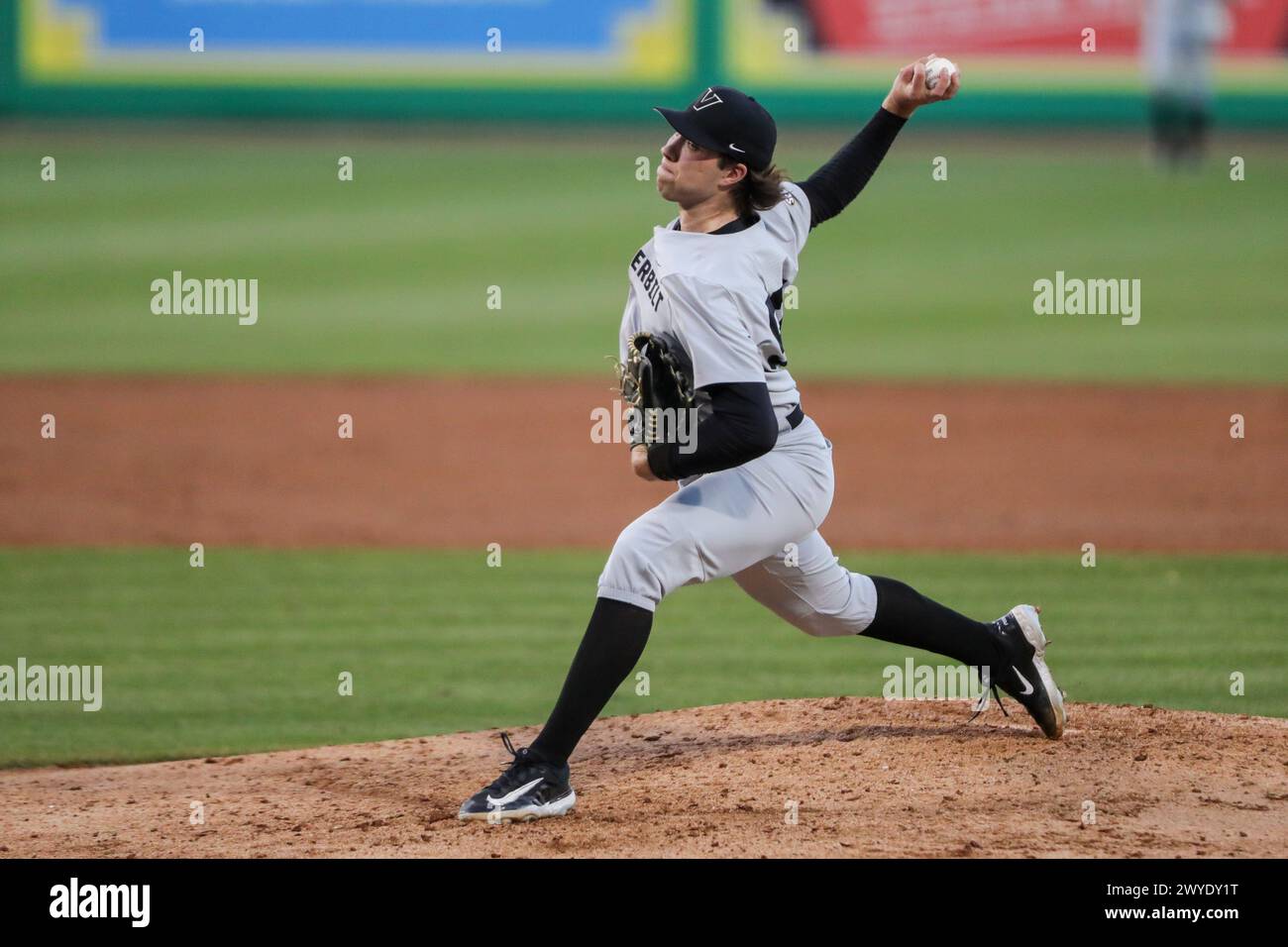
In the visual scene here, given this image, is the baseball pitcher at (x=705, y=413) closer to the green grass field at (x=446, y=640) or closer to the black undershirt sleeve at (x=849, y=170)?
the black undershirt sleeve at (x=849, y=170)

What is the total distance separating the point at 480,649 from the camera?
6875mm

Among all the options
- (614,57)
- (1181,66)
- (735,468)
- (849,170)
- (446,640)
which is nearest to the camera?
(735,468)

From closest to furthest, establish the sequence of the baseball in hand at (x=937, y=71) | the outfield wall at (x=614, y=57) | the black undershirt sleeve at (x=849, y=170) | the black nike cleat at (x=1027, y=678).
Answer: the baseball in hand at (x=937, y=71) → the black undershirt sleeve at (x=849, y=170) → the black nike cleat at (x=1027, y=678) → the outfield wall at (x=614, y=57)

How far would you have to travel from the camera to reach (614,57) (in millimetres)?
22125

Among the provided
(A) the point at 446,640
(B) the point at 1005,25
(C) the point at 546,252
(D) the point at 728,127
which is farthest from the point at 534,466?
(B) the point at 1005,25

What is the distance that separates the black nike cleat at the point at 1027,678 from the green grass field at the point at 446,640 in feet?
3.93

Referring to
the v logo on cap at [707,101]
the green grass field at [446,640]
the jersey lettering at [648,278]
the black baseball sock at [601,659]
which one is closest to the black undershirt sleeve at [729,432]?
the jersey lettering at [648,278]

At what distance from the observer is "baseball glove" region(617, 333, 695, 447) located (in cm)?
419

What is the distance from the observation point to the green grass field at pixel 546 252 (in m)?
14.6

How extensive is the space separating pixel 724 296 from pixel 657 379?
0.27 metres

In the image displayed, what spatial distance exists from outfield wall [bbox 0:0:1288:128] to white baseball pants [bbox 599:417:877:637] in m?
17.9

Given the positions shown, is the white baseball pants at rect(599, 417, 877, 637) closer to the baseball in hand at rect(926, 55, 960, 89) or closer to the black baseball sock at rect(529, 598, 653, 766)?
the black baseball sock at rect(529, 598, 653, 766)

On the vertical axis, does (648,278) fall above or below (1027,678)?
above

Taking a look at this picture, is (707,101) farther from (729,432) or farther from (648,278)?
(729,432)
